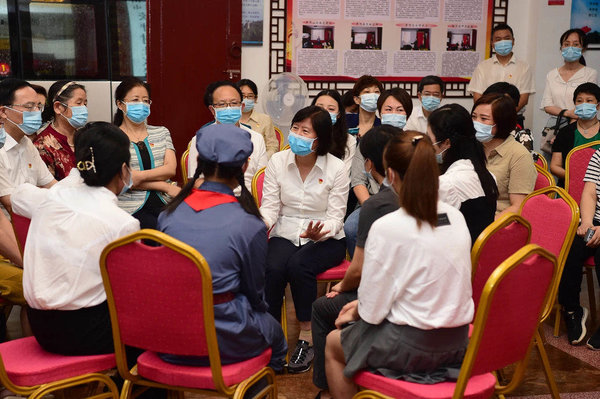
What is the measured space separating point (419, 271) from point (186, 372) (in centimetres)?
79

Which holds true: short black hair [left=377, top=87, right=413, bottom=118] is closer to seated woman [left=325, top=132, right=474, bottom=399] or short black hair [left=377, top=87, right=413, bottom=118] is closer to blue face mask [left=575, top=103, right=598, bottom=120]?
blue face mask [left=575, top=103, right=598, bottom=120]

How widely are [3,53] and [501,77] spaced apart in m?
4.53

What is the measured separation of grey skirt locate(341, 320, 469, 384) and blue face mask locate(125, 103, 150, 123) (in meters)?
2.34

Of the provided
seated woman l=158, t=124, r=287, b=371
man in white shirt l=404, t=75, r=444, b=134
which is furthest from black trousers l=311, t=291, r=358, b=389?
man in white shirt l=404, t=75, r=444, b=134

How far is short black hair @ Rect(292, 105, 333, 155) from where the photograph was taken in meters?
3.51

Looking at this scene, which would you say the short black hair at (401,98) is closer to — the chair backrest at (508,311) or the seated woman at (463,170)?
the seated woman at (463,170)

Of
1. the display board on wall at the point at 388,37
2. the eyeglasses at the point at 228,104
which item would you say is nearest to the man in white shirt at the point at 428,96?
the eyeglasses at the point at 228,104

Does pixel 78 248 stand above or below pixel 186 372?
above

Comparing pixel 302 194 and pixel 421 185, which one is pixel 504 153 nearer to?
pixel 302 194

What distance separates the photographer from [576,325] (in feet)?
12.5

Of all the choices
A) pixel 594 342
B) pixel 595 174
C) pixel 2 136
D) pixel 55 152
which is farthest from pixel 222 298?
pixel 595 174

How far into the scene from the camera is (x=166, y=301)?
2.00 metres

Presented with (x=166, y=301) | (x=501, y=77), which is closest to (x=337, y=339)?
(x=166, y=301)

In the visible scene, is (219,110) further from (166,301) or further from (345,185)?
(166,301)
